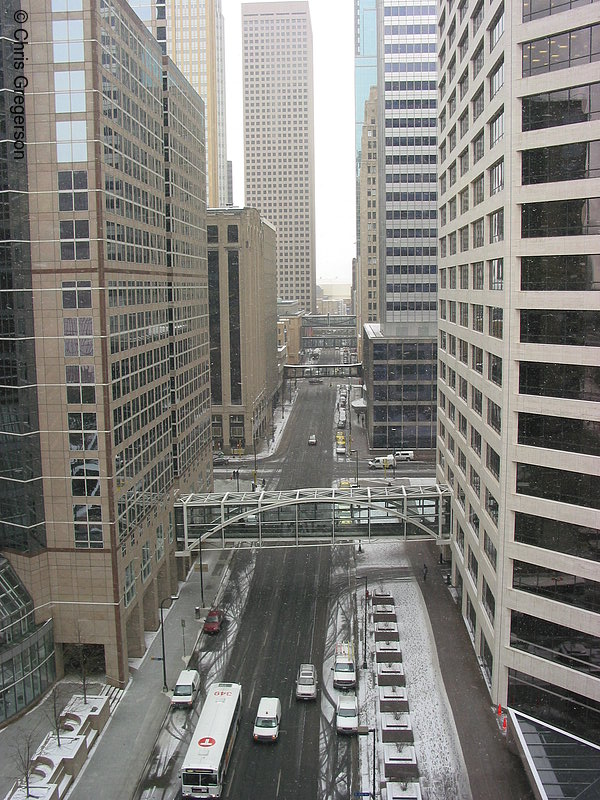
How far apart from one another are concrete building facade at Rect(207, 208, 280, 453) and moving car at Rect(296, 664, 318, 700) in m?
58.0

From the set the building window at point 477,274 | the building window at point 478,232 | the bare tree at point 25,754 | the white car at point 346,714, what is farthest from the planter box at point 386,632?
the building window at point 478,232

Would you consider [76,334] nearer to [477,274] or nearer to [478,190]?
[477,274]

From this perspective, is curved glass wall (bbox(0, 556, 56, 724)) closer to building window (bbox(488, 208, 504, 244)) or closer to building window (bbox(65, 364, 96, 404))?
building window (bbox(65, 364, 96, 404))

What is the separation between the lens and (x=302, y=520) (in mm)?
57656

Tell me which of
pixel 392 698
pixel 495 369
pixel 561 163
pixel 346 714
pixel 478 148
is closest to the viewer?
pixel 561 163

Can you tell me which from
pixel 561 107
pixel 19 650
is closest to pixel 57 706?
pixel 19 650

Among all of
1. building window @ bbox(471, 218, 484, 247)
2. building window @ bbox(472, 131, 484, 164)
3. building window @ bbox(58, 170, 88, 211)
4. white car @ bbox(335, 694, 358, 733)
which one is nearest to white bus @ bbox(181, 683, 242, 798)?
white car @ bbox(335, 694, 358, 733)

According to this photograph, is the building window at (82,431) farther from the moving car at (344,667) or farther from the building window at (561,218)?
the building window at (561,218)

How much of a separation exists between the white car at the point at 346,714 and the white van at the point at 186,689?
7.93m

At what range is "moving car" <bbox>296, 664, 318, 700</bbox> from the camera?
42.3m

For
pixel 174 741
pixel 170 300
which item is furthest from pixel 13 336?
pixel 174 741

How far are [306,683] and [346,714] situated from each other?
3975mm

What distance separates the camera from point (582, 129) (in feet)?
112

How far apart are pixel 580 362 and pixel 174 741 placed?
26850 mm
